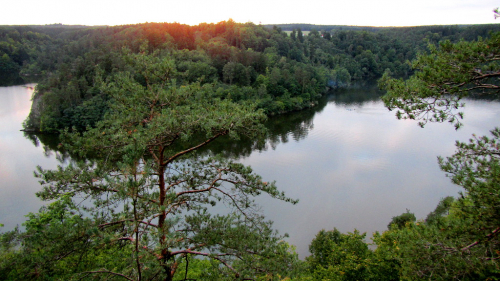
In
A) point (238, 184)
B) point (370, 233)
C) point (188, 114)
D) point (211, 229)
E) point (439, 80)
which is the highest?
point (439, 80)

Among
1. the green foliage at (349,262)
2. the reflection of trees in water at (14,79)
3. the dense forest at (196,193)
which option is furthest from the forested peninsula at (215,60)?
the green foliage at (349,262)

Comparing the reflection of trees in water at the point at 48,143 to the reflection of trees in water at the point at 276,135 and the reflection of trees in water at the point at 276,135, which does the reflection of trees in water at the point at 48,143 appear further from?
the reflection of trees in water at the point at 276,135

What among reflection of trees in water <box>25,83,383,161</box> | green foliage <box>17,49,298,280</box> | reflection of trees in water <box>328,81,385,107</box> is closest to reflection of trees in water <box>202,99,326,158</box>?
reflection of trees in water <box>25,83,383,161</box>

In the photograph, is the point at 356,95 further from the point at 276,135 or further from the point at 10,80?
the point at 10,80

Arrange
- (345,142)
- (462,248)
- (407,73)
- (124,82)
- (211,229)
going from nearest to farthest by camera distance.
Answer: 1. (462,248)
2. (211,229)
3. (124,82)
4. (345,142)
5. (407,73)

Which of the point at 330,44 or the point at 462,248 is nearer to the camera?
the point at 462,248

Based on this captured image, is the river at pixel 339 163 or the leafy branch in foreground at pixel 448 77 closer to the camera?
the leafy branch in foreground at pixel 448 77

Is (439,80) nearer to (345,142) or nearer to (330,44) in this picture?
(345,142)

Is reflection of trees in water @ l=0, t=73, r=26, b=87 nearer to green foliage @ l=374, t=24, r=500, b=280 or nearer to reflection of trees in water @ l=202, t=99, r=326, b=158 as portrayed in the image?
reflection of trees in water @ l=202, t=99, r=326, b=158

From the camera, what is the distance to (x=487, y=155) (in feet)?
11.4

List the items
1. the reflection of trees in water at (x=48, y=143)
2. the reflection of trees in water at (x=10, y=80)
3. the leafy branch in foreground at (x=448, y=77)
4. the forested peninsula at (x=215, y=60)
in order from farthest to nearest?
the reflection of trees in water at (x=10, y=80) → the forested peninsula at (x=215, y=60) → the reflection of trees in water at (x=48, y=143) → the leafy branch in foreground at (x=448, y=77)

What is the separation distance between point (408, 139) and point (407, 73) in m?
35.2

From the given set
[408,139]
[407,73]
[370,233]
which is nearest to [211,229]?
[370,233]

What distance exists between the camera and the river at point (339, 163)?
35.8 feet
